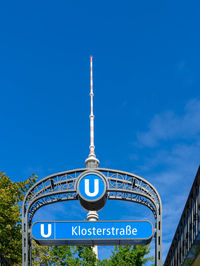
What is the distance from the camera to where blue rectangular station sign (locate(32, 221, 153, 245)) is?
20406mm

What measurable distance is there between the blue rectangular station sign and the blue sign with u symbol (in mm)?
1520

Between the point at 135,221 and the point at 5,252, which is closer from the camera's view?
the point at 135,221

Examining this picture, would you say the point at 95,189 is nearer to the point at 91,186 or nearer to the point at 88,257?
the point at 91,186

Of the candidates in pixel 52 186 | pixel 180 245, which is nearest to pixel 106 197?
pixel 52 186

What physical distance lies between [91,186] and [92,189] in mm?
168

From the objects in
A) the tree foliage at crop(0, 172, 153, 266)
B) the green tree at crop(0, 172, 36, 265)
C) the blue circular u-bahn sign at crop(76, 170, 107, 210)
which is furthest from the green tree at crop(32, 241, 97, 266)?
the blue circular u-bahn sign at crop(76, 170, 107, 210)

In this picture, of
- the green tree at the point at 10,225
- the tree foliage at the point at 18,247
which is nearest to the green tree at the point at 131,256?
the tree foliage at the point at 18,247

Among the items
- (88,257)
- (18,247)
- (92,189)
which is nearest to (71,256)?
(88,257)

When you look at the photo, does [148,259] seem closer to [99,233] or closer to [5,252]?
[5,252]

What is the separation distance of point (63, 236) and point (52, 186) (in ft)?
10.3

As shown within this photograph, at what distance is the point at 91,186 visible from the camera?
21.9 m

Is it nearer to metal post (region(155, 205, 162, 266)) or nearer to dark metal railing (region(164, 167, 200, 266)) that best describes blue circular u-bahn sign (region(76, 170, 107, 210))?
metal post (region(155, 205, 162, 266))

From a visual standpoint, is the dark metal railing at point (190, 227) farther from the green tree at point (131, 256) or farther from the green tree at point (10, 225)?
the green tree at point (131, 256)

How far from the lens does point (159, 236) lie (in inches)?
829
